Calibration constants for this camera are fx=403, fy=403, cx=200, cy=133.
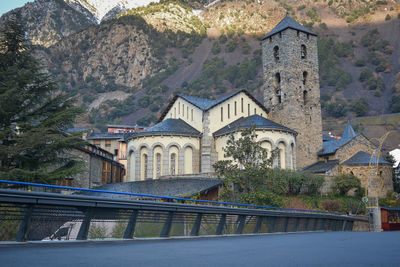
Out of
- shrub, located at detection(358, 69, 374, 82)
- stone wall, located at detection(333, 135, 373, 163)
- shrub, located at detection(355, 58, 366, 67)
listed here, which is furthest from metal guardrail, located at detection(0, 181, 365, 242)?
shrub, located at detection(355, 58, 366, 67)

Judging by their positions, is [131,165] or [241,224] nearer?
[241,224]

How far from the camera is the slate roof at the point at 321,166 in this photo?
143 feet

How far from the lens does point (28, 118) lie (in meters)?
21.7

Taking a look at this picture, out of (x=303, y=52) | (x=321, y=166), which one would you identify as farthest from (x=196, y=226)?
(x=303, y=52)

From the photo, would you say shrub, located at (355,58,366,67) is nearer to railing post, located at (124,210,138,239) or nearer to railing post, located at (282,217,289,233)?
railing post, located at (282,217,289,233)

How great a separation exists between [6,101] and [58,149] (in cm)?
351

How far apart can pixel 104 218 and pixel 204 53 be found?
164 m

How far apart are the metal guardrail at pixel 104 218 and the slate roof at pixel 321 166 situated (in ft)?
102

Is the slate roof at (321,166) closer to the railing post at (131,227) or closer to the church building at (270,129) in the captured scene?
the church building at (270,129)

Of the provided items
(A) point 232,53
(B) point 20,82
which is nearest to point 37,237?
(B) point 20,82

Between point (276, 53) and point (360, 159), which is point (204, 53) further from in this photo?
point (360, 159)

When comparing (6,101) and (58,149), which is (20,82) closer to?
(6,101)

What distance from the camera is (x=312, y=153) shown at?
4769 centimetres

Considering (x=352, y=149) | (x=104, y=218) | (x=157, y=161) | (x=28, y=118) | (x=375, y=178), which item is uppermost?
(x=352, y=149)
